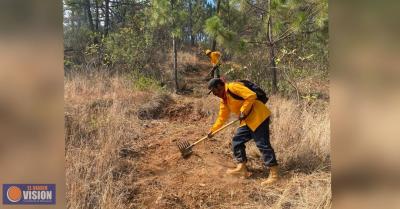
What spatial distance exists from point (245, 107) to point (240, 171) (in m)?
0.61

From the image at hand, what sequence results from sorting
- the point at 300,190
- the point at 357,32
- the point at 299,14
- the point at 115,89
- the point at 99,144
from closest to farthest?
the point at 357,32 < the point at 300,190 < the point at 99,144 < the point at 299,14 < the point at 115,89

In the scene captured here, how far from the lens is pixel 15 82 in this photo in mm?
3277

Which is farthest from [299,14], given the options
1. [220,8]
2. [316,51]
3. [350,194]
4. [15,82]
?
[15,82]

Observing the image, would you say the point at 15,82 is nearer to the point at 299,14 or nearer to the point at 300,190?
the point at 300,190

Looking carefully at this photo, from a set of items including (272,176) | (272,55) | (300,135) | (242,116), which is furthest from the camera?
(272,55)

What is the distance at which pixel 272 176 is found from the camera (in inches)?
176

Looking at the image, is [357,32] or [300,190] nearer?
[357,32]

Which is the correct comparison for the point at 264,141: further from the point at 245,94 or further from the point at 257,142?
the point at 245,94

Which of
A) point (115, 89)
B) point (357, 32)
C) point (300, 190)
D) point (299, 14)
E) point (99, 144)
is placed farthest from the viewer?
point (115, 89)

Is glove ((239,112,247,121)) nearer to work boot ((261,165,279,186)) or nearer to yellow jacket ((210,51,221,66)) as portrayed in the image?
work boot ((261,165,279,186))

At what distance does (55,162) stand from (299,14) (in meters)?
3.15

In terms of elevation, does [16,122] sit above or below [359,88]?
below

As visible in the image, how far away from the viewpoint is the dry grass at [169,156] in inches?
166

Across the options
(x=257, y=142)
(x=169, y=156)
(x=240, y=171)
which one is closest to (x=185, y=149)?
(x=169, y=156)
